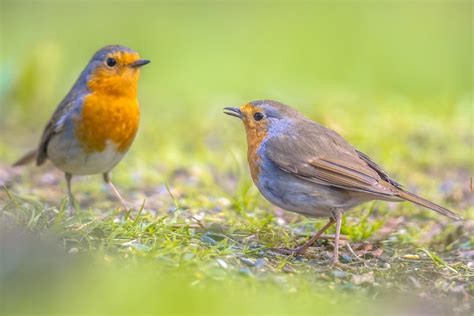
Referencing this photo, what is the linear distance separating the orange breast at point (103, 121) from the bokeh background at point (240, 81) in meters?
0.54

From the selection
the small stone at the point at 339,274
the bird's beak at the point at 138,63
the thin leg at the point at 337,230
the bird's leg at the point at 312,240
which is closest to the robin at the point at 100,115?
the bird's beak at the point at 138,63

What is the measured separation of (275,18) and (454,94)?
5.79 metres

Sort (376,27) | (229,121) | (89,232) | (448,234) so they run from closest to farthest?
(89,232) → (448,234) → (229,121) → (376,27)

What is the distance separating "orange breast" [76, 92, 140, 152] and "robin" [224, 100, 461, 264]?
3.51 feet

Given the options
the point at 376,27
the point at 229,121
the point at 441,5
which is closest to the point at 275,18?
the point at 376,27

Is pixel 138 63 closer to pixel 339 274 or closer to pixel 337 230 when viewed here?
pixel 337 230

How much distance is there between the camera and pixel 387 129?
8.59m

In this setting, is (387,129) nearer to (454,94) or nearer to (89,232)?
(454,94)

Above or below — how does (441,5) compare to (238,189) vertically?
above

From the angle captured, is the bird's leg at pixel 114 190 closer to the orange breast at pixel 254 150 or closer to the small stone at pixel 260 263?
the orange breast at pixel 254 150

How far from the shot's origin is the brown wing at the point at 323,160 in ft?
16.7

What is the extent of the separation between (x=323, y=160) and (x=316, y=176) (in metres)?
0.13

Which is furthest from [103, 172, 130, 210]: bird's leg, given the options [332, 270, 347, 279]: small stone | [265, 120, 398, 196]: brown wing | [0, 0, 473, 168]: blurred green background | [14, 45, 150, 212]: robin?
[332, 270, 347, 279]: small stone

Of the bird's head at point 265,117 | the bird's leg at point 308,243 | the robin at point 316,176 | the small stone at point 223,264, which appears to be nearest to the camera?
the small stone at point 223,264
